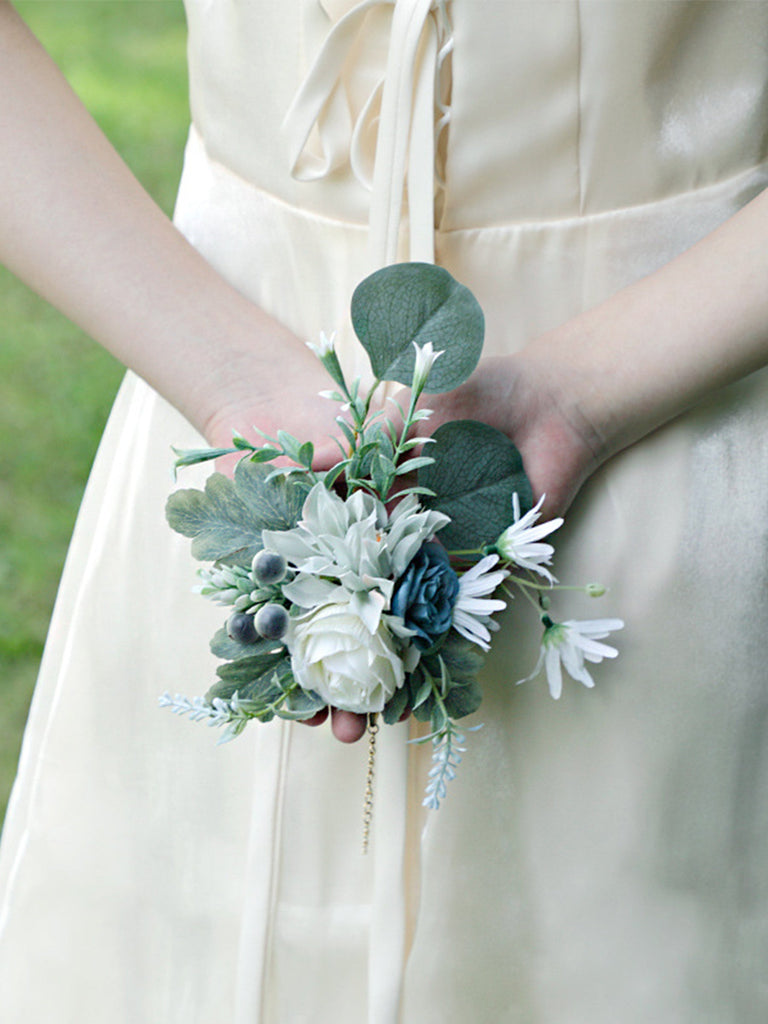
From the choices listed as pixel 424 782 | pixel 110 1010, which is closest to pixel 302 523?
pixel 424 782

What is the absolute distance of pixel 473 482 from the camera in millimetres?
1024

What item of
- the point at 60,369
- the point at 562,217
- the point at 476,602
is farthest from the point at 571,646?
the point at 60,369

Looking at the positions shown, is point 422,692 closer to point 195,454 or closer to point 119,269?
point 195,454

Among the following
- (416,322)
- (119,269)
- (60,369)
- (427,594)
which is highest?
(60,369)

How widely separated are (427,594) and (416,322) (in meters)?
0.23

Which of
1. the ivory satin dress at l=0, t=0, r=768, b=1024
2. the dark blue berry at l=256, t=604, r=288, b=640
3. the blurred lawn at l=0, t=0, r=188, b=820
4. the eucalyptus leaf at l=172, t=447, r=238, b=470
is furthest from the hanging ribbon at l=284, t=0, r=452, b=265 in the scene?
the blurred lawn at l=0, t=0, r=188, b=820

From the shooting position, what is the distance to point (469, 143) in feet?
3.75

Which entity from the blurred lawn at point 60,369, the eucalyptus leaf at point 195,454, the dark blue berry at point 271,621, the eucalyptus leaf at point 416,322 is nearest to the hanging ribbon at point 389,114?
the eucalyptus leaf at point 416,322

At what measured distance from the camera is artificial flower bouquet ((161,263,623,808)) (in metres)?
0.96

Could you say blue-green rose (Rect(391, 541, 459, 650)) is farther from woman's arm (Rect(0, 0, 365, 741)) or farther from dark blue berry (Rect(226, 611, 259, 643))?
woman's arm (Rect(0, 0, 365, 741))

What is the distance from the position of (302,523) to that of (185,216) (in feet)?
1.74

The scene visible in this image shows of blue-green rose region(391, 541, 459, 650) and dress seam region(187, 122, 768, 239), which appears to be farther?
dress seam region(187, 122, 768, 239)

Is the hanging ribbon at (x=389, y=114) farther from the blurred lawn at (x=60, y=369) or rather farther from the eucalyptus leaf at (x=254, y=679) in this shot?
the blurred lawn at (x=60, y=369)

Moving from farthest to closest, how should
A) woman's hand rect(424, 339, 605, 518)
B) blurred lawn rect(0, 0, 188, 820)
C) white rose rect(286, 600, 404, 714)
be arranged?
blurred lawn rect(0, 0, 188, 820) → woman's hand rect(424, 339, 605, 518) → white rose rect(286, 600, 404, 714)
